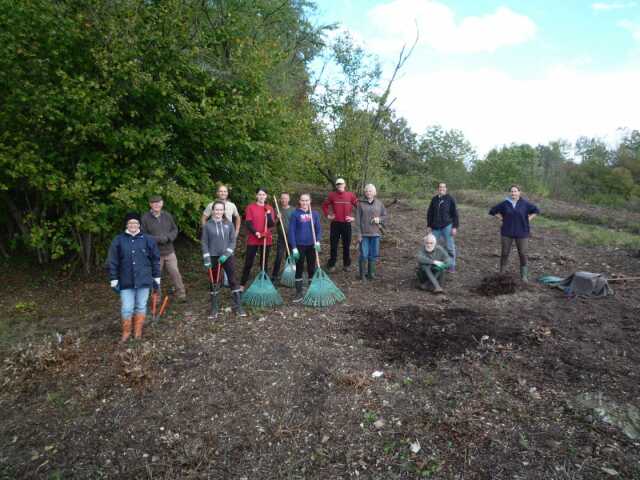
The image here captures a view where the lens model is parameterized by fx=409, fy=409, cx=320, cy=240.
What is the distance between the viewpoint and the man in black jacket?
758 centimetres

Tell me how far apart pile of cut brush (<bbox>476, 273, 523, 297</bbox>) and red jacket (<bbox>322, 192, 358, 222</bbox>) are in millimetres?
2640

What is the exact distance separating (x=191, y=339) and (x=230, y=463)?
2239mm

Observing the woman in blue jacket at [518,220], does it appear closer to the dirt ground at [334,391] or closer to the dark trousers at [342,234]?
the dirt ground at [334,391]

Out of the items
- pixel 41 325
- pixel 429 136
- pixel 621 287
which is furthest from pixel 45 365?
pixel 429 136

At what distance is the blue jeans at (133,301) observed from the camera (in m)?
5.02

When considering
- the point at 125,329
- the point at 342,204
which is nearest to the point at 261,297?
the point at 125,329

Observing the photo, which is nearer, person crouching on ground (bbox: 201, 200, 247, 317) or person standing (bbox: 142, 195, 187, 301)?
person crouching on ground (bbox: 201, 200, 247, 317)

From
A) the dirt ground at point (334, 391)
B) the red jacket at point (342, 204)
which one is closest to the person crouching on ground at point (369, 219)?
the red jacket at point (342, 204)

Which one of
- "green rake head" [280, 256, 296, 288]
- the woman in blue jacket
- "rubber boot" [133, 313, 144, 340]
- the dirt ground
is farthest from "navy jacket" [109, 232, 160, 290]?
the woman in blue jacket

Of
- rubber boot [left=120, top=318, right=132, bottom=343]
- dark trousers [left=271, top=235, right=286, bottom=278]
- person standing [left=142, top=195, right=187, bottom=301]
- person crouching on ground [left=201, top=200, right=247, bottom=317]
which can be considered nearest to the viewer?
rubber boot [left=120, top=318, right=132, bottom=343]

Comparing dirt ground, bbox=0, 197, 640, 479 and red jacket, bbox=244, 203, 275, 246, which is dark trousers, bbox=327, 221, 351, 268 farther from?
dirt ground, bbox=0, 197, 640, 479

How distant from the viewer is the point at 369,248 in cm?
748

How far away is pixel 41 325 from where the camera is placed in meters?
6.17

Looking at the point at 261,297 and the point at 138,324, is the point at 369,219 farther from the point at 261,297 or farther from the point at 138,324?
the point at 138,324
